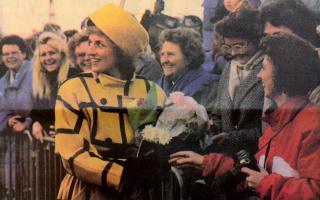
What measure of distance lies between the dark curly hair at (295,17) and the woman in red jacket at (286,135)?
8cm

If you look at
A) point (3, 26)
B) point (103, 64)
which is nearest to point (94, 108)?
point (103, 64)

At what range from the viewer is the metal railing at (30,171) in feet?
15.5

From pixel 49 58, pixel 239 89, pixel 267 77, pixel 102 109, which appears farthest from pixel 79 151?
pixel 267 77

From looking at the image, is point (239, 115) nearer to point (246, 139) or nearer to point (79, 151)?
point (246, 139)

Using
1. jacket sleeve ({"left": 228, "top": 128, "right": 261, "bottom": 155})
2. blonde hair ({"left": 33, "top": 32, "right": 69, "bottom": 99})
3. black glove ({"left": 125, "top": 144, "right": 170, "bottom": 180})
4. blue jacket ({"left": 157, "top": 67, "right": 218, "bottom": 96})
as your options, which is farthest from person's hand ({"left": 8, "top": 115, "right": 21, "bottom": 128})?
jacket sleeve ({"left": 228, "top": 128, "right": 261, "bottom": 155})

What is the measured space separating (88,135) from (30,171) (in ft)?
1.85

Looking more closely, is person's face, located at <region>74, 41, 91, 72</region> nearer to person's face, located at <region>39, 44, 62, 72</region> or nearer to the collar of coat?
person's face, located at <region>39, 44, 62, 72</region>

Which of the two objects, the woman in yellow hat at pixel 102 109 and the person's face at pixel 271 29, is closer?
the woman in yellow hat at pixel 102 109

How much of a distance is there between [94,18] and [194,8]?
0.82 metres

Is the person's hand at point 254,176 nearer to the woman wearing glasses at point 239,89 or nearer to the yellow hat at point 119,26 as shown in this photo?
the woman wearing glasses at point 239,89

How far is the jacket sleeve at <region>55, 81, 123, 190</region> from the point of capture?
4.66 metres

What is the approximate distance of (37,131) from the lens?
4715mm

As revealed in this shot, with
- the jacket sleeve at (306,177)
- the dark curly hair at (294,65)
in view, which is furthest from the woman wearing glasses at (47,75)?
the jacket sleeve at (306,177)

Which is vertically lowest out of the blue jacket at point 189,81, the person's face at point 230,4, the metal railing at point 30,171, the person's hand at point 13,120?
the metal railing at point 30,171
